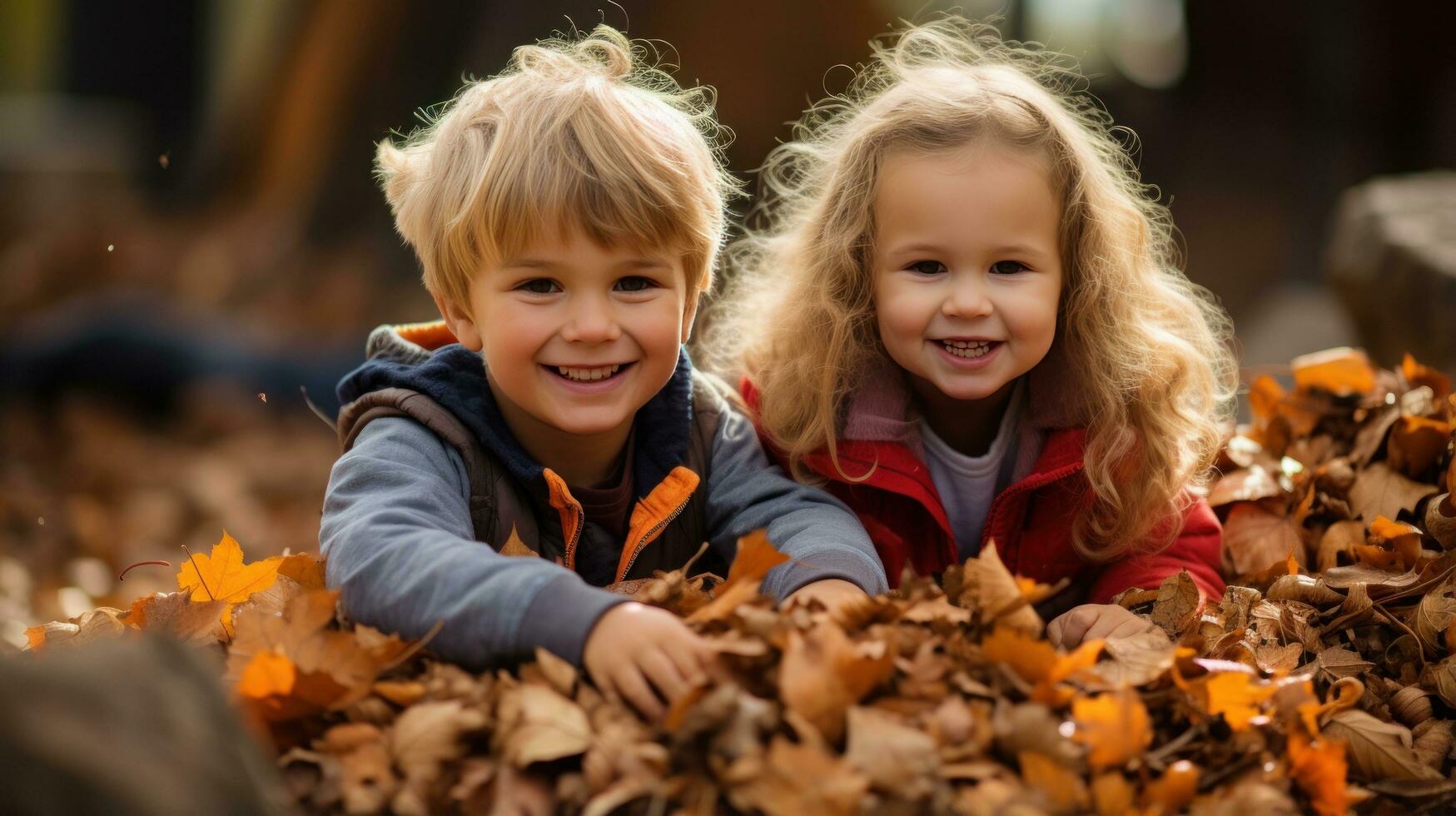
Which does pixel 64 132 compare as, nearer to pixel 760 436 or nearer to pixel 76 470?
pixel 76 470

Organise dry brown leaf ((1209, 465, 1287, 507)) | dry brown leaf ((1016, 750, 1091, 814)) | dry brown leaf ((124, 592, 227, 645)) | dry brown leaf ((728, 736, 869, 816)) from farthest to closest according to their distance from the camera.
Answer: dry brown leaf ((1209, 465, 1287, 507)) < dry brown leaf ((124, 592, 227, 645)) < dry brown leaf ((1016, 750, 1091, 814)) < dry brown leaf ((728, 736, 869, 816))

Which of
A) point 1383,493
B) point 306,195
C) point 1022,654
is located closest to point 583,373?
point 1022,654

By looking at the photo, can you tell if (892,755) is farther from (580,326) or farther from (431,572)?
(580,326)

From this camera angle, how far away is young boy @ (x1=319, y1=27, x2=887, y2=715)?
2.22m

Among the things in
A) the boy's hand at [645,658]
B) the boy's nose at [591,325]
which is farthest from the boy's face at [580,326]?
the boy's hand at [645,658]

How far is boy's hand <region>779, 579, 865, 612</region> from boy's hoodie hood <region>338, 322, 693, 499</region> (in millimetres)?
469

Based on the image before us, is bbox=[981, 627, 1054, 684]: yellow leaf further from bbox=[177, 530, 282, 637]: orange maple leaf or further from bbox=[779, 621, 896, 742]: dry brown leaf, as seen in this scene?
bbox=[177, 530, 282, 637]: orange maple leaf

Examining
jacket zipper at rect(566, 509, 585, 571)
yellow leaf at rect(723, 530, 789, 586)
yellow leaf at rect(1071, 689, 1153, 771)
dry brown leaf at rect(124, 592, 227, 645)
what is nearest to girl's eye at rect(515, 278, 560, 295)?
jacket zipper at rect(566, 509, 585, 571)

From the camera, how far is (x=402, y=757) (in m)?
1.67

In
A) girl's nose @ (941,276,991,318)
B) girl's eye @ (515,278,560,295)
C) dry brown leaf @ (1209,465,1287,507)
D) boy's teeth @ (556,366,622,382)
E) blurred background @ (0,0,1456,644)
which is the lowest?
blurred background @ (0,0,1456,644)

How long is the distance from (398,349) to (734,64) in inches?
197

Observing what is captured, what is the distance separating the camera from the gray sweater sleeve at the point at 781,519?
229 cm

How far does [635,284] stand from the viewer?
241cm

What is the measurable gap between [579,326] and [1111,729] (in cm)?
112
